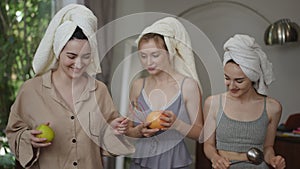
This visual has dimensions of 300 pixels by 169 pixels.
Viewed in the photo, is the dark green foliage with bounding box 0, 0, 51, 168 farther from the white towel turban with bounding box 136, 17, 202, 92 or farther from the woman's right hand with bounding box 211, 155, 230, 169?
the woman's right hand with bounding box 211, 155, 230, 169

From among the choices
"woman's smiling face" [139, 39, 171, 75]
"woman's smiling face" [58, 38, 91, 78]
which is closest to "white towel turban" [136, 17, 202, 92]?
"woman's smiling face" [139, 39, 171, 75]

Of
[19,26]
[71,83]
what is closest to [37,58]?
[71,83]

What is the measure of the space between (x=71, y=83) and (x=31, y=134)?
110 millimetres

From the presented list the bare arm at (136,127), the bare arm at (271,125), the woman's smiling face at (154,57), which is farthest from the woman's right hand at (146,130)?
the bare arm at (271,125)

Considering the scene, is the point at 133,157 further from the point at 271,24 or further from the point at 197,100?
the point at 271,24

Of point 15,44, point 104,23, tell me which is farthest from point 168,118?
point 15,44

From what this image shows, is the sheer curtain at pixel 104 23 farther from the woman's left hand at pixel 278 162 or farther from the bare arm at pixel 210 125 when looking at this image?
the woman's left hand at pixel 278 162

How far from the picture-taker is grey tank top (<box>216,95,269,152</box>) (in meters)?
0.88

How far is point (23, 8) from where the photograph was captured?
1.38 meters

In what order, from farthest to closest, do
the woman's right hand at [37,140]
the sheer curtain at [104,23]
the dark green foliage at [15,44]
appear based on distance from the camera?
the dark green foliage at [15,44] < the sheer curtain at [104,23] < the woman's right hand at [37,140]

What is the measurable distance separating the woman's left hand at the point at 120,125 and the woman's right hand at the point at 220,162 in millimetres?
160

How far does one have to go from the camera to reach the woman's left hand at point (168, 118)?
2.69ft

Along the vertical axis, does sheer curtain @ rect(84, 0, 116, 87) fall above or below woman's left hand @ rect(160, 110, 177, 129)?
above

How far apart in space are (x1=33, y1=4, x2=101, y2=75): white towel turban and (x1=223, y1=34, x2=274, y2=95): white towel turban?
23cm
